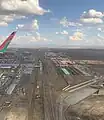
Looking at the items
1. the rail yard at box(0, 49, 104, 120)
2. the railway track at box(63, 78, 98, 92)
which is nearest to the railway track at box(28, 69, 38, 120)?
the rail yard at box(0, 49, 104, 120)

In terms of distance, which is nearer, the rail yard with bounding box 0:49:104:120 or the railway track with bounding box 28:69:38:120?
the rail yard with bounding box 0:49:104:120

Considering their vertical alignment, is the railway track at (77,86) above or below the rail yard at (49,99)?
below

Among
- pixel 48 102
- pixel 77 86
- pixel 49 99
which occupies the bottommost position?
pixel 77 86

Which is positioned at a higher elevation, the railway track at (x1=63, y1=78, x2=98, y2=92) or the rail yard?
the rail yard

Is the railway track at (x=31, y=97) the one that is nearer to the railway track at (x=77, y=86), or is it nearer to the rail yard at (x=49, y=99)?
the rail yard at (x=49, y=99)

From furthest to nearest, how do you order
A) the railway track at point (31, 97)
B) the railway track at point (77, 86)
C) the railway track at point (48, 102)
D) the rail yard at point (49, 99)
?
the railway track at point (77, 86) → the railway track at point (31, 97) → the rail yard at point (49, 99) → the railway track at point (48, 102)

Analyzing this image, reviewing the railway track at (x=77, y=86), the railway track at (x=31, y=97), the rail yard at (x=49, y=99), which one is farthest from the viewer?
the railway track at (x=77, y=86)

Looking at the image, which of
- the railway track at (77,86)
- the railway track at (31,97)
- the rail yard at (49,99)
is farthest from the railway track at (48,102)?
the railway track at (77,86)

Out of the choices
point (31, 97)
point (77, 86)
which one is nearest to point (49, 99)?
point (31, 97)

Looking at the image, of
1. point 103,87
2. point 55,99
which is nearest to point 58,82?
point 103,87

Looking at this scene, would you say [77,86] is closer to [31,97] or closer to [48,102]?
[31,97]

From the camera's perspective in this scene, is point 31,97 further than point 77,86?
No

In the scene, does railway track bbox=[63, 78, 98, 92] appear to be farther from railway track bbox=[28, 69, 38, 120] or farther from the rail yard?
railway track bbox=[28, 69, 38, 120]

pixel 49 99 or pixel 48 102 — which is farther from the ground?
pixel 48 102
